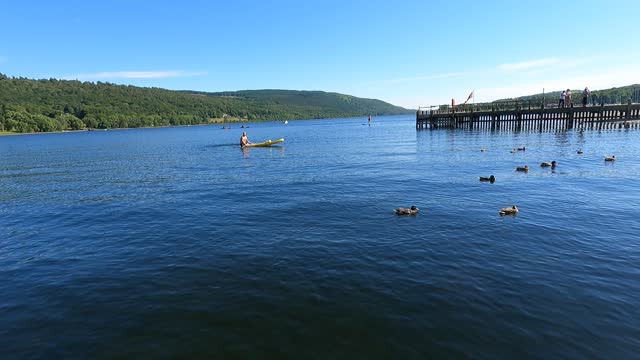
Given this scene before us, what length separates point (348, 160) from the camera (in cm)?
4688

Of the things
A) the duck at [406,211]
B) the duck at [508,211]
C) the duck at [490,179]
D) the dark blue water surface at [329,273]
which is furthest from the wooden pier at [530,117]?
the duck at [406,211]

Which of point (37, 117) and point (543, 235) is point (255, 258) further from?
point (37, 117)

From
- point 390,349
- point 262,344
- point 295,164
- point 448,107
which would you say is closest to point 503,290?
point 390,349

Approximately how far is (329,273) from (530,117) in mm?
85995

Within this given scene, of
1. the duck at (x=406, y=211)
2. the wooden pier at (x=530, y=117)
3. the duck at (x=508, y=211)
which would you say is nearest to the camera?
the duck at (x=508, y=211)

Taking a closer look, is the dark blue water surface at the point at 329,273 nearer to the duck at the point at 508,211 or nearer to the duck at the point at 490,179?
the duck at the point at 508,211

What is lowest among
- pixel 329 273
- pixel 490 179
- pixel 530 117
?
pixel 329 273

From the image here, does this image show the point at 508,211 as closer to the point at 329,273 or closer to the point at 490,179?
the point at 490,179

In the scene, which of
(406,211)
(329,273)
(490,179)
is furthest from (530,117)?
(329,273)

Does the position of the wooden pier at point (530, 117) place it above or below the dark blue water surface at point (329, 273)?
above

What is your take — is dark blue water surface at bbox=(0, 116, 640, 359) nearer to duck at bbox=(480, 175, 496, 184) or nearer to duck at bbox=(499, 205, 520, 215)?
duck at bbox=(499, 205, 520, 215)

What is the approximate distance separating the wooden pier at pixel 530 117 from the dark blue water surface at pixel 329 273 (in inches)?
2027

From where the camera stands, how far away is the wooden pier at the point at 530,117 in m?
71.1

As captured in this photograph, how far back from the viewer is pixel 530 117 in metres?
83.9
